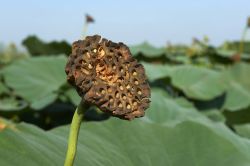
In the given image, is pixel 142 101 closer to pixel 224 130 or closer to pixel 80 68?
pixel 80 68

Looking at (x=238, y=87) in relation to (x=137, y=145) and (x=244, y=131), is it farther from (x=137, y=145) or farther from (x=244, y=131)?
(x=137, y=145)

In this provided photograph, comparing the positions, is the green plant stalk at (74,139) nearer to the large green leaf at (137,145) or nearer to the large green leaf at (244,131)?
the large green leaf at (137,145)

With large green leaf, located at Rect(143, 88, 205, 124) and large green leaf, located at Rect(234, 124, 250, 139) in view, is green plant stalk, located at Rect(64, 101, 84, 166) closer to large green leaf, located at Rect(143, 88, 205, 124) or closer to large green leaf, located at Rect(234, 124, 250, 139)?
large green leaf, located at Rect(234, 124, 250, 139)

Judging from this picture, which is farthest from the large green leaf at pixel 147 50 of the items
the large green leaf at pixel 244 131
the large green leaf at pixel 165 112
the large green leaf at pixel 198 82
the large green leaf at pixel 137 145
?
the large green leaf at pixel 137 145

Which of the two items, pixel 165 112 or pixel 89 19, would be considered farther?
pixel 89 19

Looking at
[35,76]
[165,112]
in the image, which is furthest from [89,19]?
[165,112]
